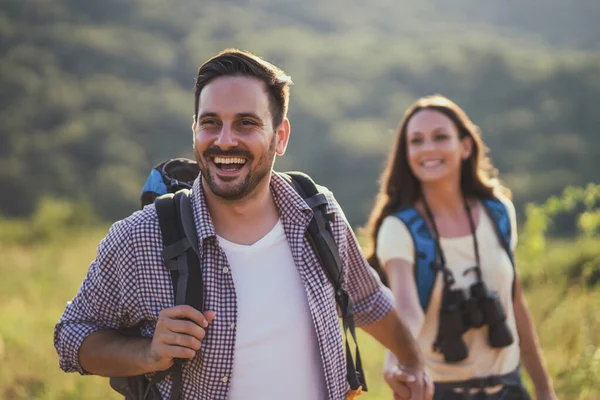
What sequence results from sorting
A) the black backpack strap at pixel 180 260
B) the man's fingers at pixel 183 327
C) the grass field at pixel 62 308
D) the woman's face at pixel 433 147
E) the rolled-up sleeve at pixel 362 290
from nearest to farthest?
the man's fingers at pixel 183 327 → the black backpack strap at pixel 180 260 → the rolled-up sleeve at pixel 362 290 → the woman's face at pixel 433 147 → the grass field at pixel 62 308

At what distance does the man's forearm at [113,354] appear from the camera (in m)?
1.85

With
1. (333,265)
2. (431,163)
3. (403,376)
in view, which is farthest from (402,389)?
(431,163)

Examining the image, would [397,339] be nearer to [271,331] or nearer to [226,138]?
[271,331]

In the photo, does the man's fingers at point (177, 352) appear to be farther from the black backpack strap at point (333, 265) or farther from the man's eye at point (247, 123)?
the man's eye at point (247, 123)

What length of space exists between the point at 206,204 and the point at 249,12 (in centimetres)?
2650

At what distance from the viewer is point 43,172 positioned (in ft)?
61.0

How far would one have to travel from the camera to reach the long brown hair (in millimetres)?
3666

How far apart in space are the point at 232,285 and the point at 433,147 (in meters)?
1.93

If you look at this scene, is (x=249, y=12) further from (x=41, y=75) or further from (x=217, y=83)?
(x=217, y=83)

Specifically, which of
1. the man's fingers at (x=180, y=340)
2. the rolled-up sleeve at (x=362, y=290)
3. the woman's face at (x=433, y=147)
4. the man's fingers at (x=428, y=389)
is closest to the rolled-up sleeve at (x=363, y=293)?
the rolled-up sleeve at (x=362, y=290)

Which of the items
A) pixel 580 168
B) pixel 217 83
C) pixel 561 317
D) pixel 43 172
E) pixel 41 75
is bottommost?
pixel 561 317

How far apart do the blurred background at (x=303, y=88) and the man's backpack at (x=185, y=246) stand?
979cm

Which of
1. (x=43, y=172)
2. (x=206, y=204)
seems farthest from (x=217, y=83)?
(x=43, y=172)

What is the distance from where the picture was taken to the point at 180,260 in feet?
6.20
